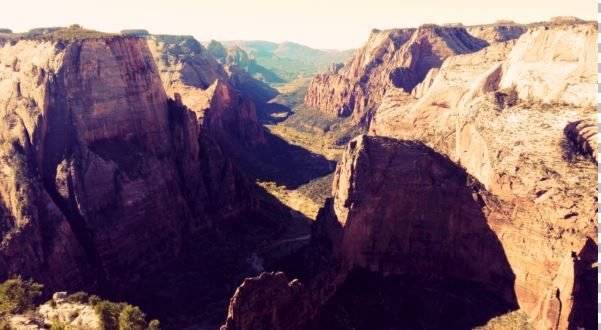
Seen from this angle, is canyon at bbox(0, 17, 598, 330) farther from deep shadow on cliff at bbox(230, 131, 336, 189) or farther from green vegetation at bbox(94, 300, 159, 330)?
deep shadow on cliff at bbox(230, 131, 336, 189)

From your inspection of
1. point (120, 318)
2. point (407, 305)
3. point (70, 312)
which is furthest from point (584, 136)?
point (70, 312)

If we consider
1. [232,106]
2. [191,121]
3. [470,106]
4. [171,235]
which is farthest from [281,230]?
[232,106]

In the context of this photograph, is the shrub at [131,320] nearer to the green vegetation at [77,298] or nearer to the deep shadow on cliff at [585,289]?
the green vegetation at [77,298]

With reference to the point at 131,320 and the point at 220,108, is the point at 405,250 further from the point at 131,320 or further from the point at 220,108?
the point at 220,108

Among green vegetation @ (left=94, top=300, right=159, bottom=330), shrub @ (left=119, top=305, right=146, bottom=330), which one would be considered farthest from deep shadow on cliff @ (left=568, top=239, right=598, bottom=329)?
shrub @ (left=119, top=305, right=146, bottom=330)

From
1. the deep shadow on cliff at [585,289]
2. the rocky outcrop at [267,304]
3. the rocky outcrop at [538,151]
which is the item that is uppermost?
the rocky outcrop at [538,151]

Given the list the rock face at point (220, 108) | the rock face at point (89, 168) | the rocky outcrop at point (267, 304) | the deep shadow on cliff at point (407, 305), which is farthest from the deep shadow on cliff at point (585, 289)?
the rock face at point (220, 108)

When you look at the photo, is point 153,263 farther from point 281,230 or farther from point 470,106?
point 470,106
